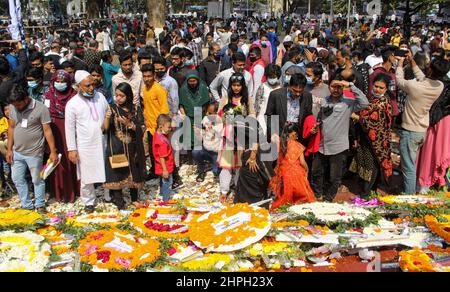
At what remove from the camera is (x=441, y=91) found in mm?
5379

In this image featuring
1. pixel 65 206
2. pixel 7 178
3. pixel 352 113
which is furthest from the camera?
pixel 7 178

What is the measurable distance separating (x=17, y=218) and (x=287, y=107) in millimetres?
3356

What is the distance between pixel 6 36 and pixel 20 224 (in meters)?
13.6

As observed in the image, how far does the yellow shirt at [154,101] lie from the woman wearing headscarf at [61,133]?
0.94 meters

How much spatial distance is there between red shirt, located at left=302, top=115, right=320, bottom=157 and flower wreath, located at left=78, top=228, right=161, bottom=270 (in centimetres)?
272

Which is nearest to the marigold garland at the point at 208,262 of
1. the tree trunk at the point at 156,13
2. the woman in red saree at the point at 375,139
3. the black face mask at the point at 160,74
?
the woman in red saree at the point at 375,139

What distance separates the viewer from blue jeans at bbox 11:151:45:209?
17.6 ft

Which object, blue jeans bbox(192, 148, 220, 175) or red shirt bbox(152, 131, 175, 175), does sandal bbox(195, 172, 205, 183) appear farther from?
red shirt bbox(152, 131, 175, 175)

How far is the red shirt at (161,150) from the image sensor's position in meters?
5.45

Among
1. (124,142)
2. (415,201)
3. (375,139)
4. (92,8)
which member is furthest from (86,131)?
(92,8)

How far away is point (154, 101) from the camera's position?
6.11 metres

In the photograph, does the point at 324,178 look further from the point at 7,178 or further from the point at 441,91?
the point at 7,178

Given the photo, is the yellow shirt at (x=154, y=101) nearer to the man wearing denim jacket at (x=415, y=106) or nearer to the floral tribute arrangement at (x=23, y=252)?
the floral tribute arrangement at (x=23, y=252)
